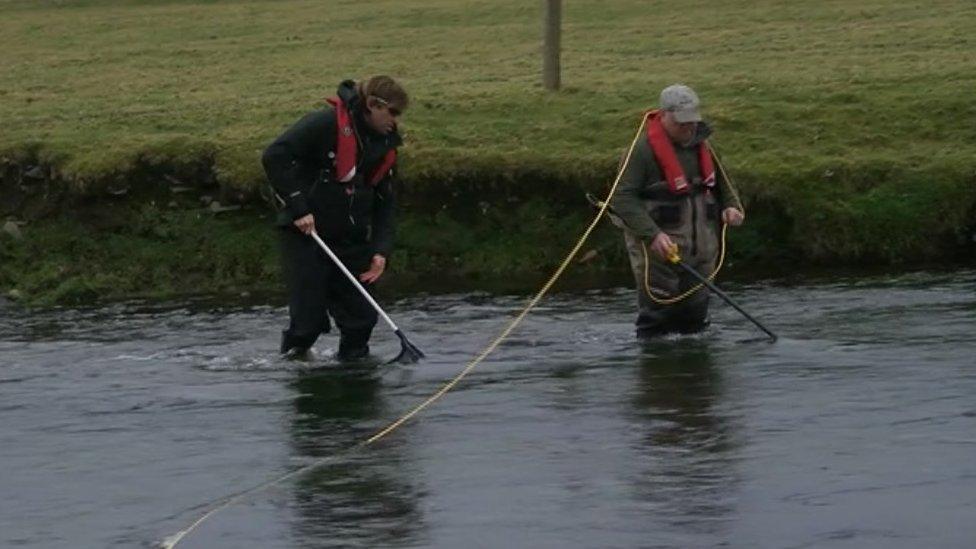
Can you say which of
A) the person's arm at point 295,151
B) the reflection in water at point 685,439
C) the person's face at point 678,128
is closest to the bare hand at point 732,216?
the person's face at point 678,128

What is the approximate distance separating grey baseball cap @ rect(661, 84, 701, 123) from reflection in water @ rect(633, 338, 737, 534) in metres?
1.53

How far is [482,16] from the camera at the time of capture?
34.8 metres

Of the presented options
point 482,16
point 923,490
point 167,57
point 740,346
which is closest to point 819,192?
point 740,346

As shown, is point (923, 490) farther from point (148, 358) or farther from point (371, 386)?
point (148, 358)

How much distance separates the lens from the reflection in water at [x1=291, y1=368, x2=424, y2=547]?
9055mm

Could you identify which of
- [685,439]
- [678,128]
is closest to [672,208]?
[678,128]

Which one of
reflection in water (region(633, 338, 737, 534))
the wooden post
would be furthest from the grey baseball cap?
the wooden post

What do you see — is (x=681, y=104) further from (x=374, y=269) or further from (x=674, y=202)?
(x=374, y=269)

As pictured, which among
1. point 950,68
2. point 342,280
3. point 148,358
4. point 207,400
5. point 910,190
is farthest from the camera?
point 950,68

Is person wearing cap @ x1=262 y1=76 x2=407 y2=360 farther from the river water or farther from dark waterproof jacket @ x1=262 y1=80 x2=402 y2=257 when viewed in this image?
the river water

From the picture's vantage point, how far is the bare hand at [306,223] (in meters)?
13.1

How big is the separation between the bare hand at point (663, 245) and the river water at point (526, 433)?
2.24 ft

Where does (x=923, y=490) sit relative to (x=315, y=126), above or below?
below

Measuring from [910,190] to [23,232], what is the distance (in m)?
8.12
